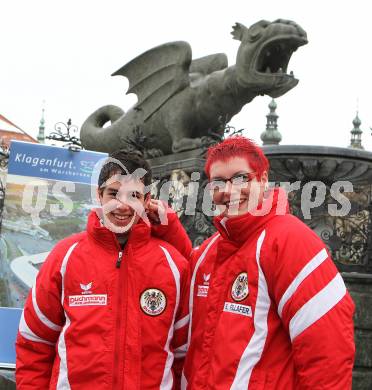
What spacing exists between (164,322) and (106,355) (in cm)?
27

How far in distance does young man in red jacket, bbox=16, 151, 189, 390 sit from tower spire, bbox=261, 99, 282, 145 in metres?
48.4

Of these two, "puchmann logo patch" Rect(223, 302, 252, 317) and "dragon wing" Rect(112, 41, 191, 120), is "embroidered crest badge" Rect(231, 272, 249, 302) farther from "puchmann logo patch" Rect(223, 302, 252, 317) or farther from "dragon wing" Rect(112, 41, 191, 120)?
"dragon wing" Rect(112, 41, 191, 120)

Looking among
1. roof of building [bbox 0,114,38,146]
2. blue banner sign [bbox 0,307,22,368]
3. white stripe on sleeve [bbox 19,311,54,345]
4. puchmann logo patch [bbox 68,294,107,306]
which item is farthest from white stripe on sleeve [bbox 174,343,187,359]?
roof of building [bbox 0,114,38,146]

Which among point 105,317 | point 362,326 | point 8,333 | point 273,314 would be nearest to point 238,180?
point 273,314

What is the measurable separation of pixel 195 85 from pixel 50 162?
584cm

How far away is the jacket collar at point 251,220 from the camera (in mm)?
2189

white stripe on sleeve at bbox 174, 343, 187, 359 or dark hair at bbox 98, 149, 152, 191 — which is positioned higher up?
dark hair at bbox 98, 149, 152, 191

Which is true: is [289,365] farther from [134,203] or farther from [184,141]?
[184,141]

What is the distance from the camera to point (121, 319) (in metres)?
2.37

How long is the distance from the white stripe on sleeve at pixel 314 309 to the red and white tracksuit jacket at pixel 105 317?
64 centimetres

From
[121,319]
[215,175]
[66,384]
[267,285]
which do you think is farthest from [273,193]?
[66,384]

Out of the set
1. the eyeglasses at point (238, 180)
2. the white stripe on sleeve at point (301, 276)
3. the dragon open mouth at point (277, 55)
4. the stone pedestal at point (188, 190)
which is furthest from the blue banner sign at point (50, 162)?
the dragon open mouth at point (277, 55)

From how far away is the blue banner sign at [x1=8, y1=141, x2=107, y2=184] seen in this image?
4.49 m

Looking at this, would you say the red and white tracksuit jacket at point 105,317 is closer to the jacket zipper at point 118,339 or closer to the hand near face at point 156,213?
the jacket zipper at point 118,339
